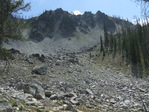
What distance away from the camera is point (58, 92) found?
16750 millimetres

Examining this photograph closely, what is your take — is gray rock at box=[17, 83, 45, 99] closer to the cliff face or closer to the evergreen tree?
the evergreen tree

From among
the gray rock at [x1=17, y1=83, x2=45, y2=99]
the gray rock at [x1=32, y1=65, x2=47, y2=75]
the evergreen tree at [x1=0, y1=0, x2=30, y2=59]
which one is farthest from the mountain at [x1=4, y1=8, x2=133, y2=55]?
the gray rock at [x1=17, y1=83, x2=45, y2=99]

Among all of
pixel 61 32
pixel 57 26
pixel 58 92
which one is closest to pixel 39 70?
pixel 58 92

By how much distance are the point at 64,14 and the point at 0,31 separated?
7118 inches

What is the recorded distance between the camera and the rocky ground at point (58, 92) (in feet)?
32.0

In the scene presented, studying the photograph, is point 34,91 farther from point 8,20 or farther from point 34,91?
point 8,20

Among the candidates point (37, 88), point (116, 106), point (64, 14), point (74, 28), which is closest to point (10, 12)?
point (37, 88)

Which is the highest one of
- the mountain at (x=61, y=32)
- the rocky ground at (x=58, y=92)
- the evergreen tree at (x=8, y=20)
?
the mountain at (x=61, y=32)

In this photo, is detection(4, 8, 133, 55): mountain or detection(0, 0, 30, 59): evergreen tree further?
detection(4, 8, 133, 55): mountain

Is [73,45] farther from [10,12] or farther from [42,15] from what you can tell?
[10,12]

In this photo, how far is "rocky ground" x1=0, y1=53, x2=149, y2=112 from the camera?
9766mm

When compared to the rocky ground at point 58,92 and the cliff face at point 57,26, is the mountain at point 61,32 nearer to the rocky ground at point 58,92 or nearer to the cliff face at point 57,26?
the cliff face at point 57,26

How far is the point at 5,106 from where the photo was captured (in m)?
6.82

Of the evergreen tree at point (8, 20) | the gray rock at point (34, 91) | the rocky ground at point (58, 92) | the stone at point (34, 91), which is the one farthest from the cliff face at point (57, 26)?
the stone at point (34, 91)
